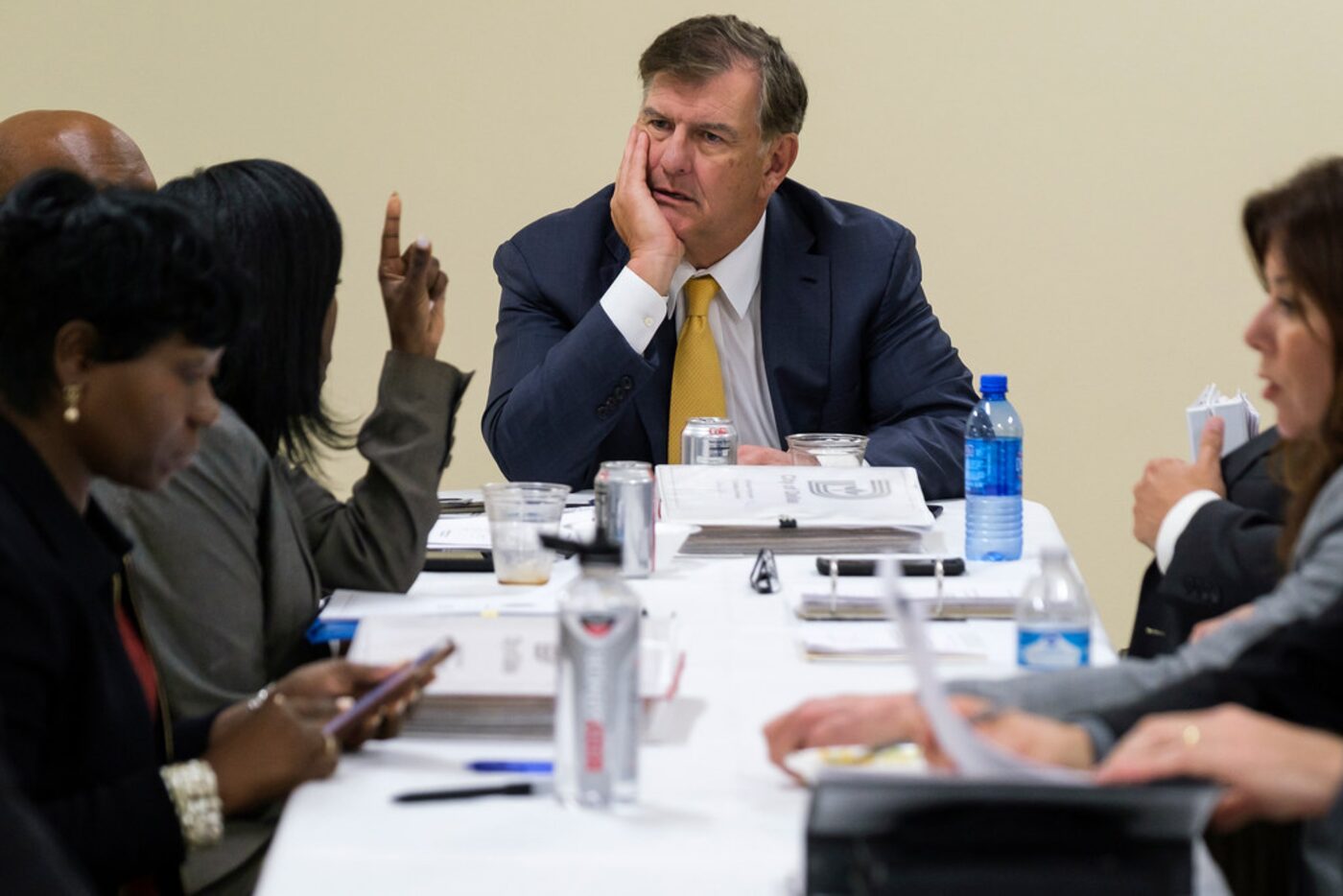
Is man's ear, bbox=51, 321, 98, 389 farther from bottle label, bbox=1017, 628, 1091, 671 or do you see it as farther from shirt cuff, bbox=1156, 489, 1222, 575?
shirt cuff, bbox=1156, 489, 1222, 575

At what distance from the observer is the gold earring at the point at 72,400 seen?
1.36 m

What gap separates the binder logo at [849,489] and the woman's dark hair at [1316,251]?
0.84 meters

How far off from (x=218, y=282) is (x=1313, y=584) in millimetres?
997

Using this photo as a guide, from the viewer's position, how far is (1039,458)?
169 inches

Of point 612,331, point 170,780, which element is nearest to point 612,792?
point 170,780

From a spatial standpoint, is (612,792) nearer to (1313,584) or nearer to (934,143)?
(1313,584)

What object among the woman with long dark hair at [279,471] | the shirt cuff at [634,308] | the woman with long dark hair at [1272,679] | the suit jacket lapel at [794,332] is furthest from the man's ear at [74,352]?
the suit jacket lapel at [794,332]

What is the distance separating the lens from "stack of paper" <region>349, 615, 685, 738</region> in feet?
4.78

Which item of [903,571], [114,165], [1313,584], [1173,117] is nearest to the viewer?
[1313,584]

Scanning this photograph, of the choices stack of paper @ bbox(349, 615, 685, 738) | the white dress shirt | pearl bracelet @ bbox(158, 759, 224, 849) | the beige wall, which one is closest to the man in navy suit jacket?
the white dress shirt

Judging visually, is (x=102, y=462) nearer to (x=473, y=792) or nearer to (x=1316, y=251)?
(x=473, y=792)

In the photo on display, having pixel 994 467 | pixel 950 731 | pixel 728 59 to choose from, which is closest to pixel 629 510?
pixel 994 467

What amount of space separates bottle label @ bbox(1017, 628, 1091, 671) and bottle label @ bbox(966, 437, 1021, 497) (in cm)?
60

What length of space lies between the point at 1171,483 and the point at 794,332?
3.39 ft
